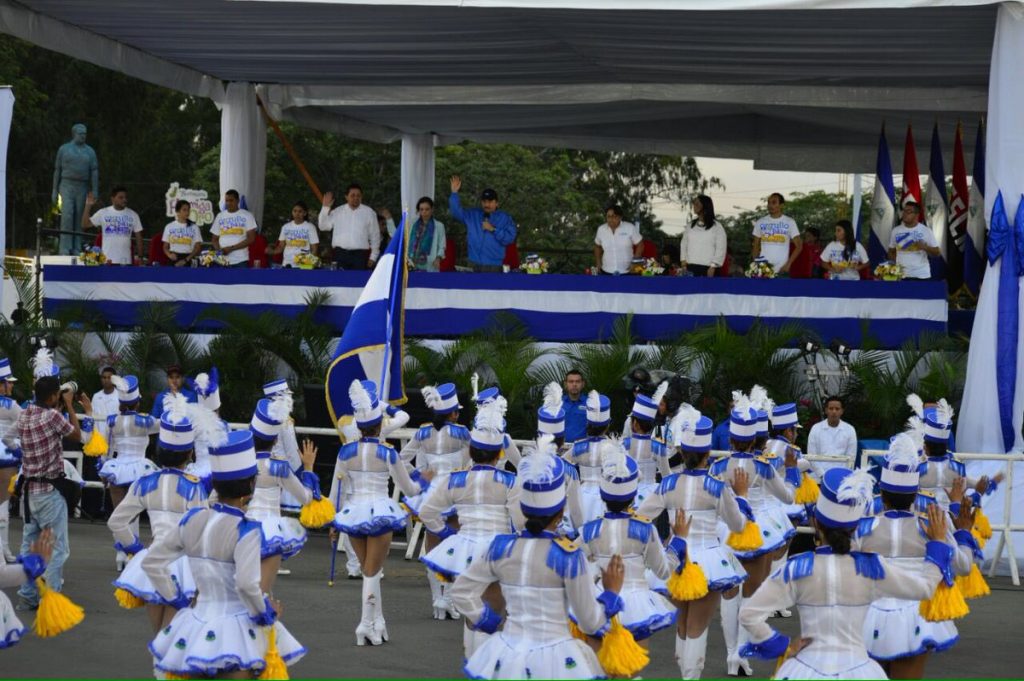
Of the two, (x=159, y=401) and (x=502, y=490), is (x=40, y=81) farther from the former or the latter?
(x=502, y=490)

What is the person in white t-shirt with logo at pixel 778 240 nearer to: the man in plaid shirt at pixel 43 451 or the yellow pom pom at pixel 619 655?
the man in plaid shirt at pixel 43 451

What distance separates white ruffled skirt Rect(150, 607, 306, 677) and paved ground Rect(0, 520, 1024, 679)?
9.01ft

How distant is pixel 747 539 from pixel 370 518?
283cm

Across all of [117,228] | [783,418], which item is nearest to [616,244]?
[117,228]

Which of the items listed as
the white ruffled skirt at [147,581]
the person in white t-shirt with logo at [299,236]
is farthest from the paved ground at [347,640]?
the person in white t-shirt with logo at [299,236]

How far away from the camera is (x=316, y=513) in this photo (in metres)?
10.3

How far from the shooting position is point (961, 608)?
7.70 m

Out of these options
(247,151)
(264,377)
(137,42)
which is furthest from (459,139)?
(264,377)

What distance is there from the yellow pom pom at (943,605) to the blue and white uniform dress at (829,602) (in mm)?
849

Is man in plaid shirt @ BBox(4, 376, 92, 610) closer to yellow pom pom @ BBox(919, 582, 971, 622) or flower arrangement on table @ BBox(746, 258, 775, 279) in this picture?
yellow pom pom @ BBox(919, 582, 971, 622)

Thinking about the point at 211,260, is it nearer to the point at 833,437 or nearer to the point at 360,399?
the point at 833,437

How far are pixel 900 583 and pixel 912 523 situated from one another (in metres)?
1.02

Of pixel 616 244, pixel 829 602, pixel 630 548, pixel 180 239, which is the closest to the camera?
pixel 829 602

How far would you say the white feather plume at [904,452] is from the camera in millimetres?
7746
